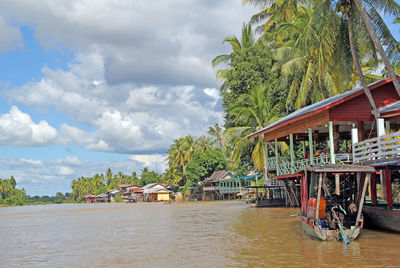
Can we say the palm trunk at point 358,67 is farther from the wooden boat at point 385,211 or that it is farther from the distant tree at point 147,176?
the distant tree at point 147,176

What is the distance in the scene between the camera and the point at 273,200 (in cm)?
3030

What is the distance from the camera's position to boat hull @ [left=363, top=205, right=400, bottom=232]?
13.0 m

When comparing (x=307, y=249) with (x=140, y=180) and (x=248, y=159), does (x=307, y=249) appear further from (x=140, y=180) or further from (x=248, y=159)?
(x=140, y=180)

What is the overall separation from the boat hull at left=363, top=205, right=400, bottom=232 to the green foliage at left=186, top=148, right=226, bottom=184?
4373 centimetres

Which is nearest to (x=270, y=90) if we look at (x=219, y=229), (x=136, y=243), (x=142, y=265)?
(x=219, y=229)

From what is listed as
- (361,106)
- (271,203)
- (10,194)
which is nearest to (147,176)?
(10,194)

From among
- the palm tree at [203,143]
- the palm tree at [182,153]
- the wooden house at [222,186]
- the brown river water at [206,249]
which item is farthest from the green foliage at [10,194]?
the brown river water at [206,249]

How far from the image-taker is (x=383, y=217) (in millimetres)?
13633

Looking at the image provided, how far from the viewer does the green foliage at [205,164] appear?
5841 centimetres

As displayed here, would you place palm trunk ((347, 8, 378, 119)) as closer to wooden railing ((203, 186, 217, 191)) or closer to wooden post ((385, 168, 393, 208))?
wooden post ((385, 168, 393, 208))

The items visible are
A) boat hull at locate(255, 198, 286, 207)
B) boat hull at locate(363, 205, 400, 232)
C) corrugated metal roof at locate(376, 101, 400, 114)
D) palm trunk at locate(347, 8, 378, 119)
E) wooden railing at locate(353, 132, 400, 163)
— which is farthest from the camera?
boat hull at locate(255, 198, 286, 207)

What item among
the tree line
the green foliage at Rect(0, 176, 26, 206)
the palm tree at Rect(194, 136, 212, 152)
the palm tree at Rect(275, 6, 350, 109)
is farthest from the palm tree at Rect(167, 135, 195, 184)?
the green foliage at Rect(0, 176, 26, 206)

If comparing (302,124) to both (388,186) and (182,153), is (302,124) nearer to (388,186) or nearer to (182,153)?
(388,186)

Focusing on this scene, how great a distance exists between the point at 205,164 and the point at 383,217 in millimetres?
45529
